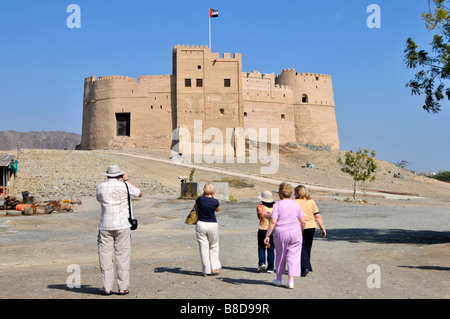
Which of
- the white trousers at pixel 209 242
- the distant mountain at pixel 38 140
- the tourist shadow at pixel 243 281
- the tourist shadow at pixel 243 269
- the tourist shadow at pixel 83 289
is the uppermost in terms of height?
the distant mountain at pixel 38 140

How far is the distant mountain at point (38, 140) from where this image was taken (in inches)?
5128

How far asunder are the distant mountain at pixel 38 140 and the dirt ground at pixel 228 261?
407 ft

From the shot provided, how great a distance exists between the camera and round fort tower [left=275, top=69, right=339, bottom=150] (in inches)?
2215

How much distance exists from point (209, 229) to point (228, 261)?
55.8 inches

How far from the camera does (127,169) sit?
105 feet

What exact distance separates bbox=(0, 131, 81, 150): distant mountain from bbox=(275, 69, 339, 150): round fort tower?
303 ft

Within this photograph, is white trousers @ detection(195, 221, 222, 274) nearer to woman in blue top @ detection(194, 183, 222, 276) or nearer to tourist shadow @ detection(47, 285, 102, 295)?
woman in blue top @ detection(194, 183, 222, 276)

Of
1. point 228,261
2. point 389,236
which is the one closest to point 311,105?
point 389,236

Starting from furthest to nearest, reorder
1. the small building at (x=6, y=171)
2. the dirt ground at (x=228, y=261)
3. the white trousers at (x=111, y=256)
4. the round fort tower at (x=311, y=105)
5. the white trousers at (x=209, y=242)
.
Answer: the round fort tower at (x=311, y=105), the small building at (x=6, y=171), the white trousers at (x=209, y=242), the dirt ground at (x=228, y=261), the white trousers at (x=111, y=256)

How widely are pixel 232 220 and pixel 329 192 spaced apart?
19.0 metres

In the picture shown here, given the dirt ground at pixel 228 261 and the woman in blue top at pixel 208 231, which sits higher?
the woman in blue top at pixel 208 231
